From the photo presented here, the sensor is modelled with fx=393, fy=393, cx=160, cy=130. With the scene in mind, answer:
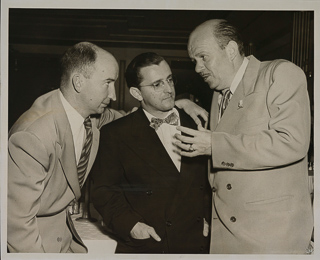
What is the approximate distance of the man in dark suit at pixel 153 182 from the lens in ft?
6.51

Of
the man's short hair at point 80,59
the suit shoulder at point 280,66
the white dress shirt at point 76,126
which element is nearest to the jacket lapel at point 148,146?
the white dress shirt at point 76,126

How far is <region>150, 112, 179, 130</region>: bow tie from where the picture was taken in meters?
2.01

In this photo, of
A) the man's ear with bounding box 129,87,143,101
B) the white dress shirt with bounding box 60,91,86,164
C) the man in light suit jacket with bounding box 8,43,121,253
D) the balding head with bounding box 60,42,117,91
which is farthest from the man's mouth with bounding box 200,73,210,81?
the white dress shirt with bounding box 60,91,86,164

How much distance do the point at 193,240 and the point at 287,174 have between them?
58cm

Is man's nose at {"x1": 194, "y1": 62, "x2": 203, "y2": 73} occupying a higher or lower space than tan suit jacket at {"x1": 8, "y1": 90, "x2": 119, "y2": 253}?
higher

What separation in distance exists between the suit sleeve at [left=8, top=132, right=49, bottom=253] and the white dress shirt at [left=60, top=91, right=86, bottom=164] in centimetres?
16

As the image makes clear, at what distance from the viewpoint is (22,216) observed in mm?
1994

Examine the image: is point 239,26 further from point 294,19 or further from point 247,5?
point 294,19

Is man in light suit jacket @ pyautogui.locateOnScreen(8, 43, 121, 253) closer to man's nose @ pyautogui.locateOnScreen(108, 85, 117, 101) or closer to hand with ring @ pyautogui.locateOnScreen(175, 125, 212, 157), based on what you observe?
man's nose @ pyautogui.locateOnScreen(108, 85, 117, 101)

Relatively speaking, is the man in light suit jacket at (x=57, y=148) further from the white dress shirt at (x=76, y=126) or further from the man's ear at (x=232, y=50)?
the man's ear at (x=232, y=50)

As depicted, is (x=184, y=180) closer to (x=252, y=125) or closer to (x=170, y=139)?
(x=170, y=139)

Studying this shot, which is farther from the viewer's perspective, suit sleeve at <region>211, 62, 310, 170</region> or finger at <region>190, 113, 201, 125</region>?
finger at <region>190, 113, 201, 125</region>

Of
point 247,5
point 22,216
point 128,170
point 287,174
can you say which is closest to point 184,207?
point 128,170

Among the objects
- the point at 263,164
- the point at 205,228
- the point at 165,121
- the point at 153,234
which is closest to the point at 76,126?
the point at 165,121
